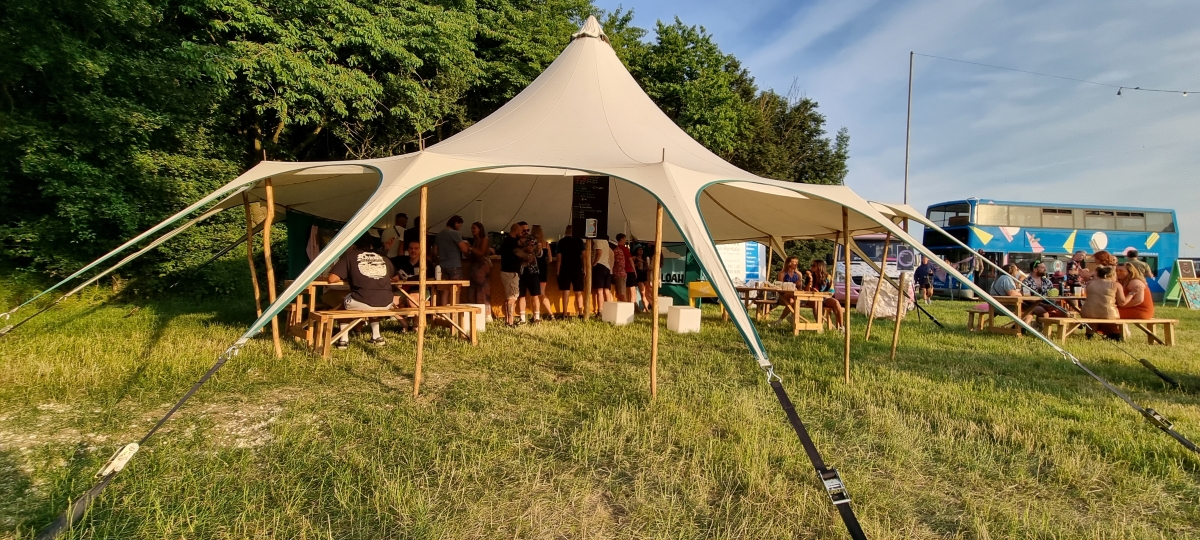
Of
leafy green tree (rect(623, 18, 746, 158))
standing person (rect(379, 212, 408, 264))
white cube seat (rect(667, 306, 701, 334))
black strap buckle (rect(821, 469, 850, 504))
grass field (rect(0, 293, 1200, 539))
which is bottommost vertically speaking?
grass field (rect(0, 293, 1200, 539))

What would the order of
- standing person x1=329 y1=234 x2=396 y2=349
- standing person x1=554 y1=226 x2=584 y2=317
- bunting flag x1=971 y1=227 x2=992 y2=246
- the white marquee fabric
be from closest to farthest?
the white marquee fabric < standing person x1=329 y1=234 x2=396 y2=349 < standing person x1=554 y1=226 x2=584 y2=317 < bunting flag x1=971 y1=227 x2=992 y2=246

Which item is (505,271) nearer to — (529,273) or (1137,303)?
(529,273)

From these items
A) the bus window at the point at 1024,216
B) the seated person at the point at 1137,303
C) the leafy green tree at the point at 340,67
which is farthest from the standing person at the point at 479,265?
the bus window at the point at 1024,216

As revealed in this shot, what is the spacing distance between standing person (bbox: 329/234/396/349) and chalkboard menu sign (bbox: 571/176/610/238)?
196 cm

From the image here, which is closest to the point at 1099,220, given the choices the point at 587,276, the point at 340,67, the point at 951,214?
the point at 951,214

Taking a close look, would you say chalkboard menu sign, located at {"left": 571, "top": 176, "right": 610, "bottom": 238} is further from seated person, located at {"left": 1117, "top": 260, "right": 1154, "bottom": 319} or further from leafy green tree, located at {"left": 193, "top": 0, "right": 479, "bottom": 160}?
seated person, located at {"left": 1117, "top": 260, "right": 1154, "bottom": 319}

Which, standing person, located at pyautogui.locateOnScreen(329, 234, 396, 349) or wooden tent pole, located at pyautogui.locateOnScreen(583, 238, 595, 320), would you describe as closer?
standing person, located at pyautogui.locateOnScreen(329, 234, 396, 349)

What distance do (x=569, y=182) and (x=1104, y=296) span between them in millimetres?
7030

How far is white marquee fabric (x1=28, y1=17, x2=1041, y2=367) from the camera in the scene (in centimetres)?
358

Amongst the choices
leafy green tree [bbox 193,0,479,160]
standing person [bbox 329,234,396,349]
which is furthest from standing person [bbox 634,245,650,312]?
leafy green tree [bbox 193,0,479,160]

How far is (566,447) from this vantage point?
3.00 meters

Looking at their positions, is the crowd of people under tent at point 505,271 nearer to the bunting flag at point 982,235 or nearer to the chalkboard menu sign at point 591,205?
the chalkboard menu sign at point 591,205

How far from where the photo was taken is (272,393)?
392 cm

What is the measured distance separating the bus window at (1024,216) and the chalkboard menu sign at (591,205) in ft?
50.5
